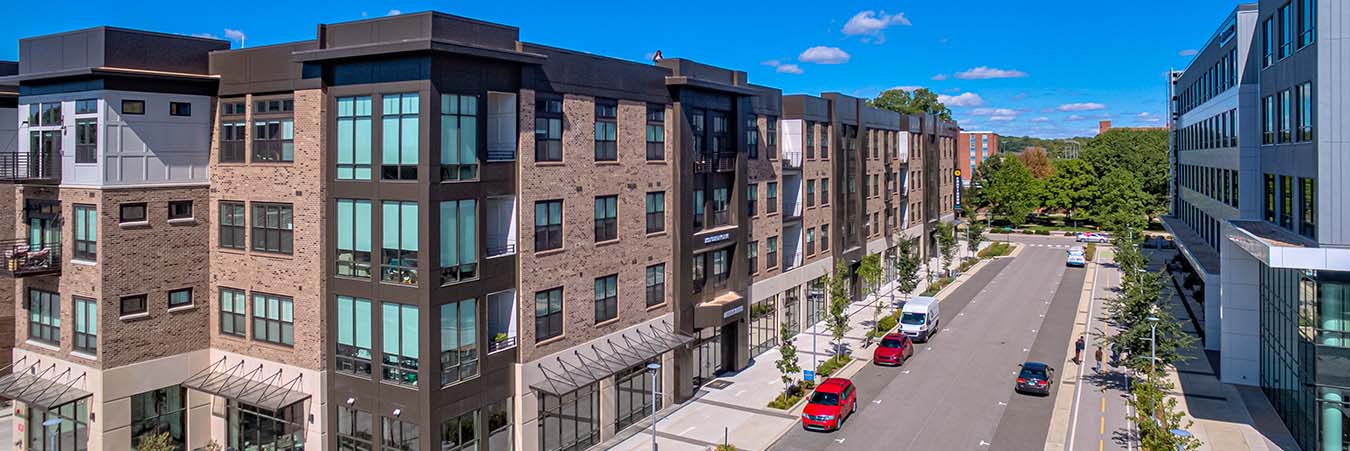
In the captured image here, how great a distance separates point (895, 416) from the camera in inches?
1347

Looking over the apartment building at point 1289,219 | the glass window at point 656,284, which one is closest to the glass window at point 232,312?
the glass window at point 656,284

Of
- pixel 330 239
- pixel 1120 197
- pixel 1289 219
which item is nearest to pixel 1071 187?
pixel 1120 197

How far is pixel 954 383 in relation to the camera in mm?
39375

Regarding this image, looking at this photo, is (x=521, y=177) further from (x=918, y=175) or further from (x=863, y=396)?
(x=918, y=175)

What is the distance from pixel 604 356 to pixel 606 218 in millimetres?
5126

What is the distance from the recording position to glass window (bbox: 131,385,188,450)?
91.3 feet

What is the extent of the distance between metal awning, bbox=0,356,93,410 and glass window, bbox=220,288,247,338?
431 cm

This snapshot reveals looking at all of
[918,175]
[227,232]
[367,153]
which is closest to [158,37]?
[227,232]

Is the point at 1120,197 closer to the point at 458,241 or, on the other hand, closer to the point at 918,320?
the point at 918,320

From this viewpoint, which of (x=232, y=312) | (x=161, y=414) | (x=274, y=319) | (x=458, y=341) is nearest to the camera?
(x=458, y=341)

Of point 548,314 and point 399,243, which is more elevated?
point 399,243

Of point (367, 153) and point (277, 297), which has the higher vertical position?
point (367, 153)

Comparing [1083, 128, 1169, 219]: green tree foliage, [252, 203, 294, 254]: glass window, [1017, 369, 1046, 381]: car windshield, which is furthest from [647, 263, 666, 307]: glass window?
[1083, 128, 1169, 219]: green tree foliage

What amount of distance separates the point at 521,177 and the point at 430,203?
12.8ft
